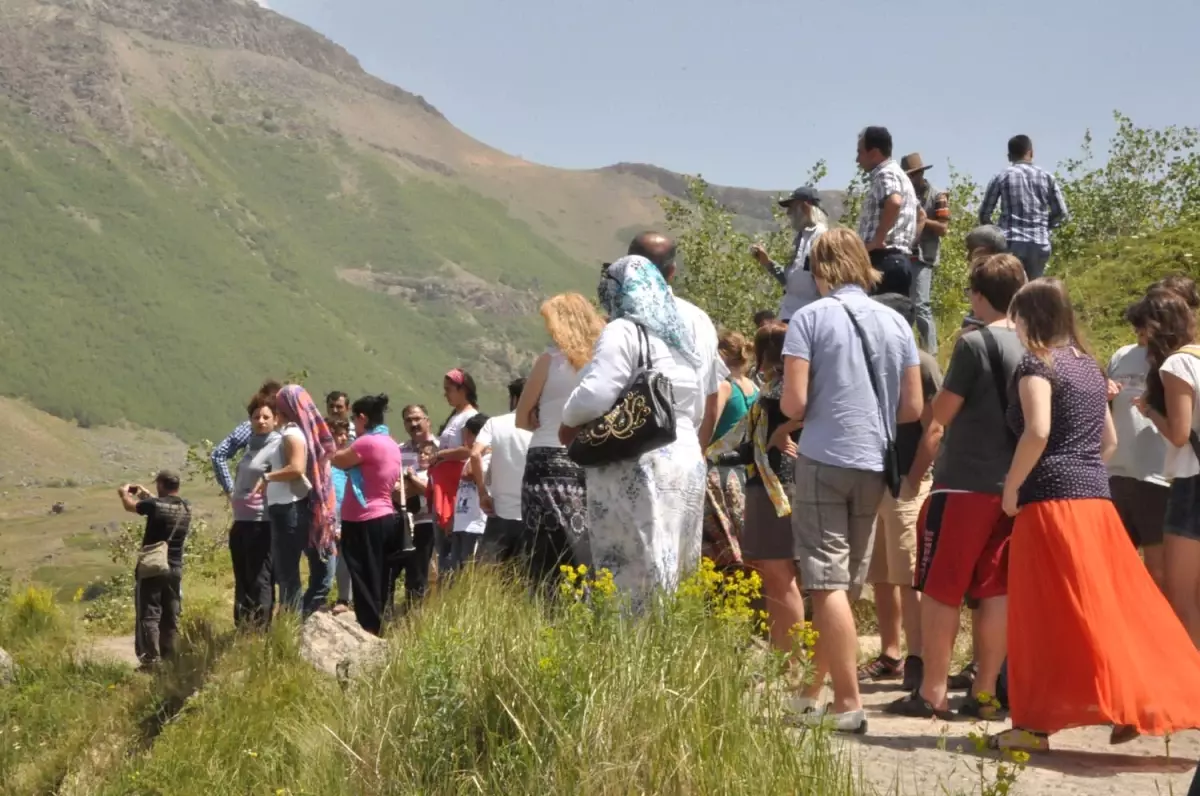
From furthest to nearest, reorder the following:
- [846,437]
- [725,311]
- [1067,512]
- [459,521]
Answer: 1. [725,311]
2. [459,521]
3. [846,437]
4. [1067,512]

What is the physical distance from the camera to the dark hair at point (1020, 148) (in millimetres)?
10398

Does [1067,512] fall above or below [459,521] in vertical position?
above

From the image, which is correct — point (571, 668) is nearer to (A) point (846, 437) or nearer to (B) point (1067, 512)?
(A) point (846, 437)

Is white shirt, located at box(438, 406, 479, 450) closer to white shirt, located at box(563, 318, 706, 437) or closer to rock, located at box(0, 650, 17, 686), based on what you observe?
white shirt, located at box(563, 318, 706, 437)

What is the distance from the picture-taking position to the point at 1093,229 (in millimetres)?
42375

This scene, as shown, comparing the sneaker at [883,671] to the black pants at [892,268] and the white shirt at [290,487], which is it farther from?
the white shirt at [290,487]

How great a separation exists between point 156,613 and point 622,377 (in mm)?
7196

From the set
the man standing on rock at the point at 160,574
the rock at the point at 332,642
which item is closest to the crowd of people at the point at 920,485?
the rock at the point at 332,642

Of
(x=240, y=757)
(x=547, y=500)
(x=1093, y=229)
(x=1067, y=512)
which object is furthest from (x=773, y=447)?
(x=1093, y=229)

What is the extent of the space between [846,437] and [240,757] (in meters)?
3.52

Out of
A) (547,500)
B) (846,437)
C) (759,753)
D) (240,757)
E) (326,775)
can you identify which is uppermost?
(846,437)

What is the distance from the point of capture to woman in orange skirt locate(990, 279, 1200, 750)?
4988 millimetres

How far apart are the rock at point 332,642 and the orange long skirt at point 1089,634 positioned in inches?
128

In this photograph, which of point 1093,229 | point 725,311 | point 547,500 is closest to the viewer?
point 547,500
